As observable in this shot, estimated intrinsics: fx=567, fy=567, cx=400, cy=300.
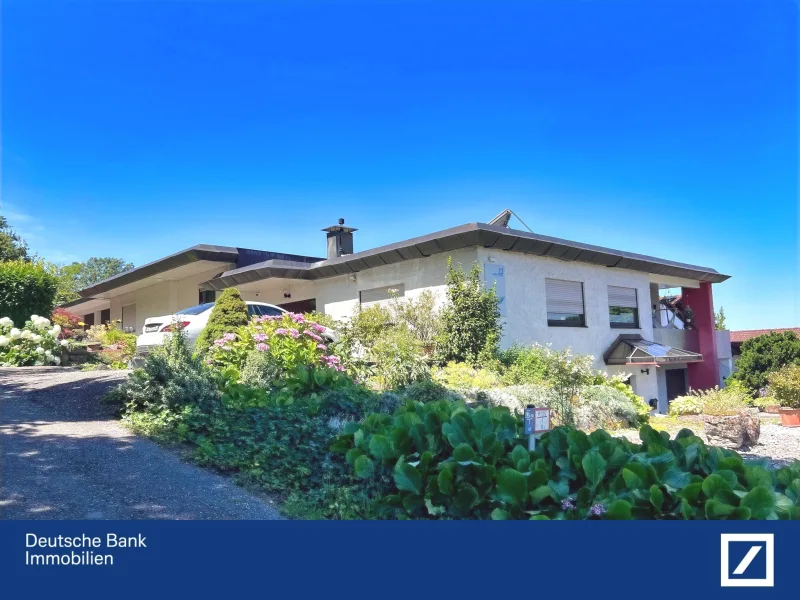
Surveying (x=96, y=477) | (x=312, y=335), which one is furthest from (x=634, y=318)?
(x=96, y=477)

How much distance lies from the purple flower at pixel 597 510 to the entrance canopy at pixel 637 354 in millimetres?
13308

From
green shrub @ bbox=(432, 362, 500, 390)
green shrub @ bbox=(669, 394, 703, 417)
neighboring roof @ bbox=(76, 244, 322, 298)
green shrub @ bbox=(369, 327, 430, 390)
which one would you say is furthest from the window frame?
neighboring roof @ bbox=(76, 244, 322, 298)

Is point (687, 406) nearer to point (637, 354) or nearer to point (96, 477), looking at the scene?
point (637, 354)

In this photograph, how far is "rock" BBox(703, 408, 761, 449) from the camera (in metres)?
8.95

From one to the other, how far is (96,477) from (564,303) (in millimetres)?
12779

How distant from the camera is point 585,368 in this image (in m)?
10.4

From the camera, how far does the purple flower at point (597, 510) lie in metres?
3.50

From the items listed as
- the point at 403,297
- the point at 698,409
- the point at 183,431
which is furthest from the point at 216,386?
the point at 698,409

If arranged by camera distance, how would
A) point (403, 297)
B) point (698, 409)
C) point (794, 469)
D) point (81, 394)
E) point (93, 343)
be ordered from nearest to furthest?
point (794, 469) < point (81, 394) < point (698, 409) < point (403, 297) < point (93, 343)

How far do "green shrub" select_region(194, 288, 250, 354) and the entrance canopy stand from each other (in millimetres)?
10351

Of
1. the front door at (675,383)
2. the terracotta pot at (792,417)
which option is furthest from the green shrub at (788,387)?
the front door at (675,383)

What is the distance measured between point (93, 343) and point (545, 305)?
13.7m

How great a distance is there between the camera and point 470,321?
488 inches

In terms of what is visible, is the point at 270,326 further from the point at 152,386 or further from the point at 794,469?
the point at 794,469
